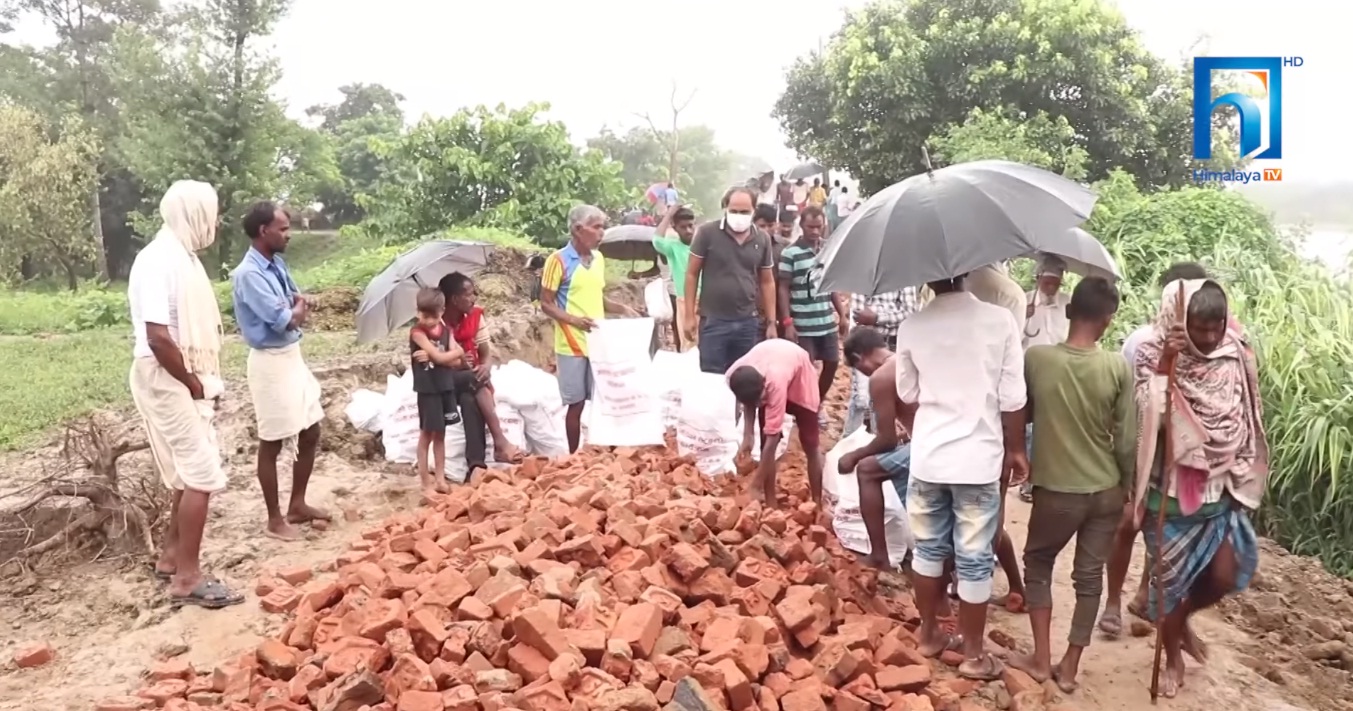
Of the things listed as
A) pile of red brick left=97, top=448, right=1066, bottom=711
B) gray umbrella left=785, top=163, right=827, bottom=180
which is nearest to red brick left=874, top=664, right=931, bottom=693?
pile of red brick left=97, top=448, right=1066, bottom=711

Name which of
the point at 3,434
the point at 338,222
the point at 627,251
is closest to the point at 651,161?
the point at 338,222

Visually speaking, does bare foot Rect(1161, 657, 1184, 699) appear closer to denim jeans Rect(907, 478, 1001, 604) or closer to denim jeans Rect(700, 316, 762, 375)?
denim jeans Rect(907, 478, 1001, 604)

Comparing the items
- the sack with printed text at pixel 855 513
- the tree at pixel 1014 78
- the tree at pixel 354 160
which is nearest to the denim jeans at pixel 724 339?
the sack with printed text at pixel 855 513

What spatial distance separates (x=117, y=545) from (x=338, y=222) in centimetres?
2903

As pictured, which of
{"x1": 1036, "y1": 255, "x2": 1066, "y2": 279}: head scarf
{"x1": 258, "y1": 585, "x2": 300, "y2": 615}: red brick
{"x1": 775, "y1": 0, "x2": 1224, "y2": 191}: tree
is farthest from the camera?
{"x1": 775, "y1": 0, "x2": 1224, "y2": 191}: tree

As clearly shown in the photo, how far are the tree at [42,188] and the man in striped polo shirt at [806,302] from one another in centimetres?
2189

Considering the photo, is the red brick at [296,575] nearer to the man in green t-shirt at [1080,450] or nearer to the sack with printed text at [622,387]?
the sack with printed text at [622,387]

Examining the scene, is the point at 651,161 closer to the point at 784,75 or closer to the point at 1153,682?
the point at 784,75

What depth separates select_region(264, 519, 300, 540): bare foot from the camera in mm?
4902

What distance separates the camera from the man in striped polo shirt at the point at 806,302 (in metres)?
6.05

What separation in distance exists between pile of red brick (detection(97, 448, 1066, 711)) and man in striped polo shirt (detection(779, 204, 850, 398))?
1951 mm

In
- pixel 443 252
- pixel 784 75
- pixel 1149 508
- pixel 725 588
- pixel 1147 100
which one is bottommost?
pixel 725 588

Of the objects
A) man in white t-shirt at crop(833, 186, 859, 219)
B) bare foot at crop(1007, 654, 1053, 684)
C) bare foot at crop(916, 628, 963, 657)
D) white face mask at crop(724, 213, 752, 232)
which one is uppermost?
man in white t-shirt at crop(833, 186, 859, 219)

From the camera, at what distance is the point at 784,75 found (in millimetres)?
19547
